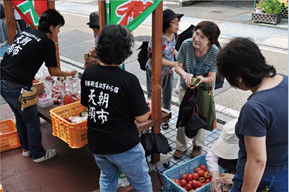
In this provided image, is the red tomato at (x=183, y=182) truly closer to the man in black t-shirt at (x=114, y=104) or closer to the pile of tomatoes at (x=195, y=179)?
the pile of tomatoes at (x=195, y=179)

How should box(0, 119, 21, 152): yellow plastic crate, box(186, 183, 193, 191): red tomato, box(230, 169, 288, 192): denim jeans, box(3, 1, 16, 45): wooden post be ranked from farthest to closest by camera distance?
box(3, 1, 16, 45): wooden post < box(0, 119, 21, 152): yellow plastic crate < box(186, 183, 193, 191): red tomato < box(230, 169, 288, 192): denim jeans

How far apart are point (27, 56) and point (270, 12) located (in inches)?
412

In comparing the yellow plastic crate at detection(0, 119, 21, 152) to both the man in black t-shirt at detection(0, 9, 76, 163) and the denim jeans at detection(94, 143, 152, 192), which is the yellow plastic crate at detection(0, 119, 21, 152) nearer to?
the man in black t-shirt at detection(0, 9, 76, 163)

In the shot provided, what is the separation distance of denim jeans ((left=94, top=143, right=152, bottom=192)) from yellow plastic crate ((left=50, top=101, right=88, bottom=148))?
67 cm

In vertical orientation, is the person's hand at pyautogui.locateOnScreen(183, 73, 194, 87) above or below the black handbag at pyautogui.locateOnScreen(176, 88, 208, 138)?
above

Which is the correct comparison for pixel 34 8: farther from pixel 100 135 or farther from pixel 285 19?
pixel 285 19

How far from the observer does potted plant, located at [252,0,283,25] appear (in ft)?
A: 36.8

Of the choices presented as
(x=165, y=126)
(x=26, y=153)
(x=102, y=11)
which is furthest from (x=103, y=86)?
(x=165, y=126)

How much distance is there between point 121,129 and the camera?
8.04 ft

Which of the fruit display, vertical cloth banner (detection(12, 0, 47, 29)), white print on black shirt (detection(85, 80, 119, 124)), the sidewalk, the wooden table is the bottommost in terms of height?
the sidewalk

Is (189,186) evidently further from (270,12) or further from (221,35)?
(270,12)

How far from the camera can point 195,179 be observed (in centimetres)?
331

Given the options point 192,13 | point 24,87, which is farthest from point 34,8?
point 192,13

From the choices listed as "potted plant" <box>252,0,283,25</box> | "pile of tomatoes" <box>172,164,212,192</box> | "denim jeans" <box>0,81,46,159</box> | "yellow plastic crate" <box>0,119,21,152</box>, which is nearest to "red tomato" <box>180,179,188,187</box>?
"pile of tomatoes" <box>172,164,212,192</box>
